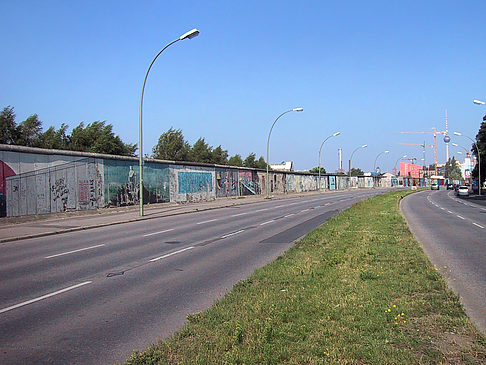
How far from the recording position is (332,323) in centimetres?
514

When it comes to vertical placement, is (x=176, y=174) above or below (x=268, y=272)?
above

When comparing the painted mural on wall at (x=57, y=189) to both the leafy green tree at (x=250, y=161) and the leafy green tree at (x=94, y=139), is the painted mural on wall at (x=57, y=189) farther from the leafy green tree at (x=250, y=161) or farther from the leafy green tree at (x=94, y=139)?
the leafy green tree at (x=250, y=161)

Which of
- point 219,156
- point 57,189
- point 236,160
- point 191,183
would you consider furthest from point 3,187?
point 236,160

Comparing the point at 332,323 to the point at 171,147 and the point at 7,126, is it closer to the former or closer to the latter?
the point at 7,126

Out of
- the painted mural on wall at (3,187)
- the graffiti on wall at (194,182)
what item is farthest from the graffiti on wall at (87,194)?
the graffiti on wall at (194,182)

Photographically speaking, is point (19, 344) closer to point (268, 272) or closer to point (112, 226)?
point (268, 272)

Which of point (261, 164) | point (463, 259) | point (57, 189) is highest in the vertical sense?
point (261, 164)

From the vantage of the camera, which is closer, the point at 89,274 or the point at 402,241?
the point at 89,274

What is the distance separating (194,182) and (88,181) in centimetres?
1464

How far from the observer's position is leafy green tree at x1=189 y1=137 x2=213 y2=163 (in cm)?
6875

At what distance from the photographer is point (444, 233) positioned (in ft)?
55.6

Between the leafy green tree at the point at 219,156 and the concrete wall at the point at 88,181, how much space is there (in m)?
Result: 27.0

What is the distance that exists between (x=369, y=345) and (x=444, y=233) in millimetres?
14106

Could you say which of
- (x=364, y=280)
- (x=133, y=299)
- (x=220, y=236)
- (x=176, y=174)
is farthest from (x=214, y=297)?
(x=176, y=174)
